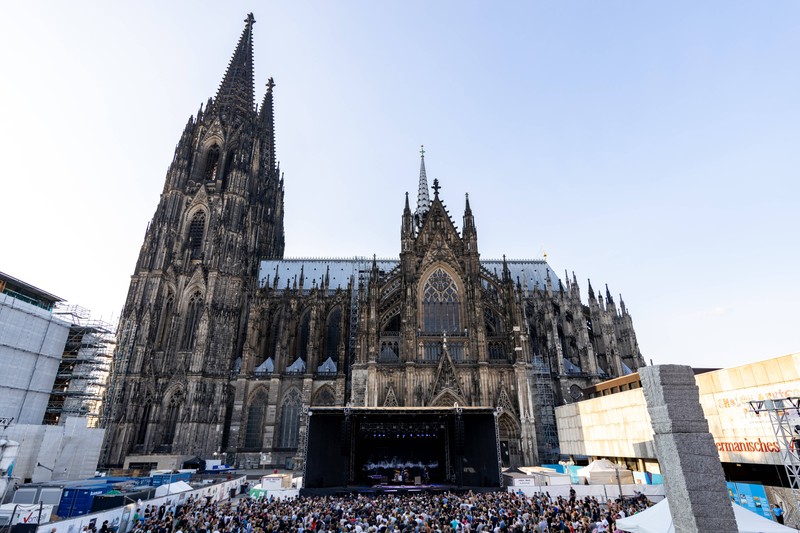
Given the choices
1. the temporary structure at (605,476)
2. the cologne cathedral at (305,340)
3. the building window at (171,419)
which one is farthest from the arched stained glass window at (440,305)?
the building window at (171,419)

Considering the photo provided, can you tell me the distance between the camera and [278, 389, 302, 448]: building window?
124 ft

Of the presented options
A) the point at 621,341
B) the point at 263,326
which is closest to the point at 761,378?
the point at 621,341

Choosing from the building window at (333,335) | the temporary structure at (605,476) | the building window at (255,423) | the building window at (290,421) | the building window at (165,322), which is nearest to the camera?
the temporary structure at (605,476)

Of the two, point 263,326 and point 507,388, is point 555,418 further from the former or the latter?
point 263,326

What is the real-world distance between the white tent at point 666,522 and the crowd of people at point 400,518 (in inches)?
35.8

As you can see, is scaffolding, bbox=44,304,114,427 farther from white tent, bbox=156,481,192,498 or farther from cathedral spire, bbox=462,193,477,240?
cathedral spire, bbox=462,193,477,240

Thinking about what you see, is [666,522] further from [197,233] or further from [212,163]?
[212,163]

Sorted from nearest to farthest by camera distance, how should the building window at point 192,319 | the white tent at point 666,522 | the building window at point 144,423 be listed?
1. the white tent at point 666,522
2. the building window at point 144,423
3. the building window at point 192,319

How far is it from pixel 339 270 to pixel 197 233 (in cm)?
1616

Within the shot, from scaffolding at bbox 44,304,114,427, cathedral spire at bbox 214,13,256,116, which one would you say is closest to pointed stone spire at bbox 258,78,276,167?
cathedral spire at bbox 214,13,256,116

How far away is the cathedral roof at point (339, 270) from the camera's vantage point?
163 feet

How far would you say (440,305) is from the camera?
36406mm

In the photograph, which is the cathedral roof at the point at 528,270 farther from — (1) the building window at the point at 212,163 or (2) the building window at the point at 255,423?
(1) the building window at the point at 212,163

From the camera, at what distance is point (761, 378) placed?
56.7ft
